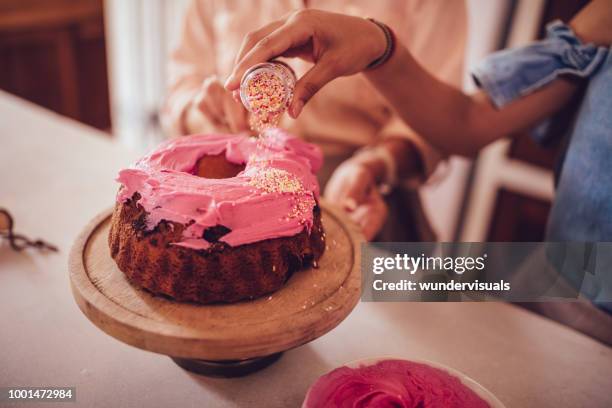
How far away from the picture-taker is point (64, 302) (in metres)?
0.96

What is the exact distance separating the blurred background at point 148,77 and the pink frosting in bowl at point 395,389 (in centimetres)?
108

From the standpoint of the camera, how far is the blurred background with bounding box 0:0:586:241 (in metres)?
2.16

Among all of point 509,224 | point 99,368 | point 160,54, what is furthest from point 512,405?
point 160,54

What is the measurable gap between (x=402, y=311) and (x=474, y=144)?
52cm

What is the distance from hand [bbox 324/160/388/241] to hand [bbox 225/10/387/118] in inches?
15.8

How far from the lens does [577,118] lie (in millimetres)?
1075

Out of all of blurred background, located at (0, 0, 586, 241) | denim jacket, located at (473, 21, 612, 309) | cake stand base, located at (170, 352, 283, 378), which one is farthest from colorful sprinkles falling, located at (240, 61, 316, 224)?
blurred background, located at (0, 0, 586, 241)

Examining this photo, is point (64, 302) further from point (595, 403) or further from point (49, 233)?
point (595, 403)

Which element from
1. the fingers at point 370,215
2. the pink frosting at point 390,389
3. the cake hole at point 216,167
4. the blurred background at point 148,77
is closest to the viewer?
the pink frosting at point 390,389

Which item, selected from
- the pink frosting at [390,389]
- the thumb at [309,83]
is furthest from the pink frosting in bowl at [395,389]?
the thumb at [309,83]

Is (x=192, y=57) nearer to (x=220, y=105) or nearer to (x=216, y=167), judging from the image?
(x=220, y=105)

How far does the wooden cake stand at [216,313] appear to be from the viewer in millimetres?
667

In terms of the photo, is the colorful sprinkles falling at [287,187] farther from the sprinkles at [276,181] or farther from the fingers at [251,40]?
the fingers at [251,40]

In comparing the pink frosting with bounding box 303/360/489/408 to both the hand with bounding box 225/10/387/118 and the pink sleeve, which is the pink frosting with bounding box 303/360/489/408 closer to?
the hand with bounding box 225/10/387/118
